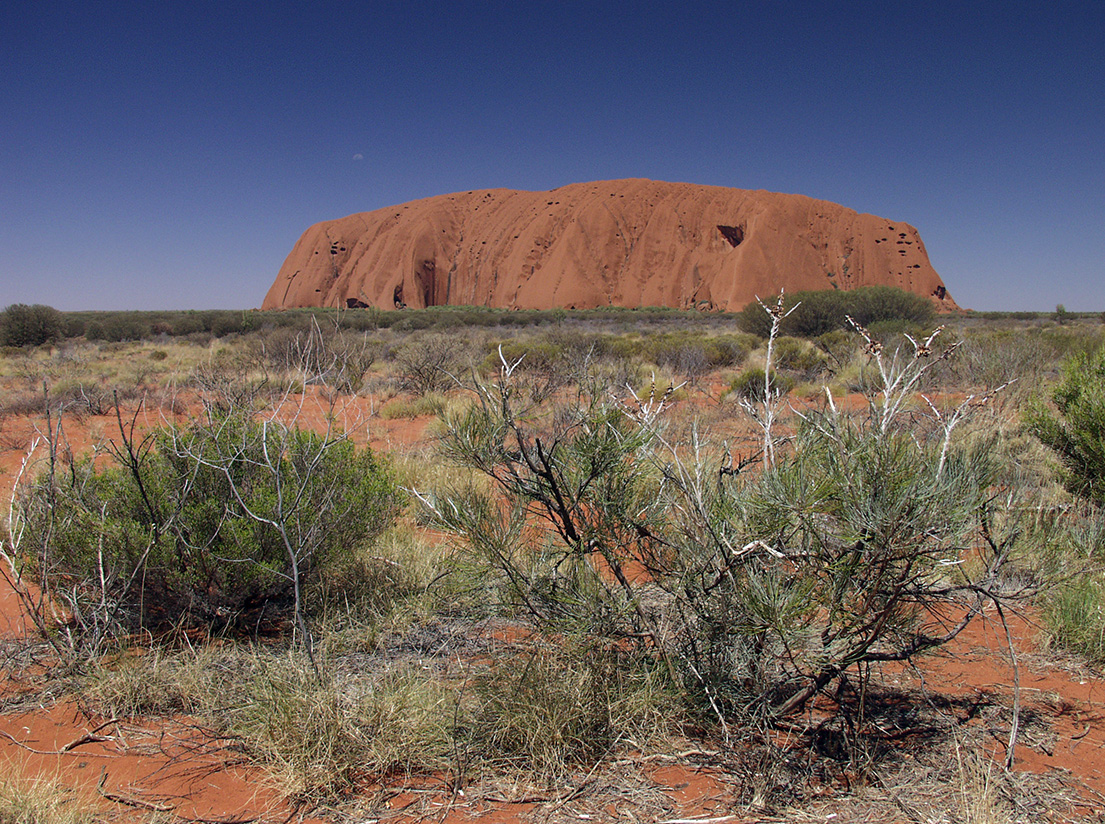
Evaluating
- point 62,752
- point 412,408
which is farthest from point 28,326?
point 62,752

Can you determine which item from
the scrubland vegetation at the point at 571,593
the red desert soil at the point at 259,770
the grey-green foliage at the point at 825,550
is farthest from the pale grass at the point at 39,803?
the grey-green foliage at the point at 825,550

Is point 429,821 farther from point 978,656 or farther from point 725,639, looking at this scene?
point 978,656

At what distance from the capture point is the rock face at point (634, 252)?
60750 mm

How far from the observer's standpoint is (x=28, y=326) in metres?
21.5

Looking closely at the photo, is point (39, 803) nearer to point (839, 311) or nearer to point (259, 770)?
point (259, 770)

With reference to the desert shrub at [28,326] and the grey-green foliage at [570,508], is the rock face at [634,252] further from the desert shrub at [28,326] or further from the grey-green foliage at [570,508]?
the grey-green foliage at [570,508]

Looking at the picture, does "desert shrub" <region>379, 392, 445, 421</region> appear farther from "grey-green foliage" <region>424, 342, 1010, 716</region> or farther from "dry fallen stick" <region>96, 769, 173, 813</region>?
"dry fallen stick" <region>96, 769, 173, 813</region>

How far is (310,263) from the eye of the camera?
79375mm

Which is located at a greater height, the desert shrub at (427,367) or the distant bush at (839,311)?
the distant bush at (839,311)

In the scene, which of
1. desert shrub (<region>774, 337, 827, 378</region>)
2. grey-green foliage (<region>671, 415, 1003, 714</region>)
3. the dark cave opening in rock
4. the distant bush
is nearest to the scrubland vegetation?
grey-green foliage (<region>671, 415, 1003, 714</region>)

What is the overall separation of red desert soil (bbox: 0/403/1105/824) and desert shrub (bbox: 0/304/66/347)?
24224mm

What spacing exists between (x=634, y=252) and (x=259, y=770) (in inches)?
2540

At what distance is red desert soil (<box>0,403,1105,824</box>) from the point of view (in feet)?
6.67

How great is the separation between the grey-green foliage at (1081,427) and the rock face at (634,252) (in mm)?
53894
